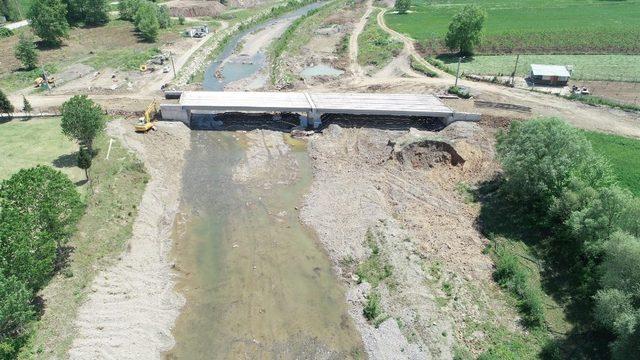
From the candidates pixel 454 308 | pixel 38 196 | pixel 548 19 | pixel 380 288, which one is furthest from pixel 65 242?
pixel 548 19

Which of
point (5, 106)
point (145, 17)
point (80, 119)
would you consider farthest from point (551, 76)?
point (145, 17)

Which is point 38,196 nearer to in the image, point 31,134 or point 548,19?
point 31,134

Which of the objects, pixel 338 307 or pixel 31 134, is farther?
pixel 31 134

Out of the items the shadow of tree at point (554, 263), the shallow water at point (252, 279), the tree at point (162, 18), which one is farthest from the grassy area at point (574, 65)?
the tree at point (162, 18)

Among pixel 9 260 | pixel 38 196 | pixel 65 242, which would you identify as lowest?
pixel 65 242

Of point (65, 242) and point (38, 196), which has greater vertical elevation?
point (38, 196)

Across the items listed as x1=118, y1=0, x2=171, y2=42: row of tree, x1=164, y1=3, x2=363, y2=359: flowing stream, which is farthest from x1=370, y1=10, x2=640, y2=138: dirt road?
x1=118, y1=0, x2=171, y2=42: row of tree

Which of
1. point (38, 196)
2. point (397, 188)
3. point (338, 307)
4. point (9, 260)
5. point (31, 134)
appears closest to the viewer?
point (9, 260)

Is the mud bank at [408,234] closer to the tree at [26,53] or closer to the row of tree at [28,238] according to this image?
the row of tree at [28,238]
